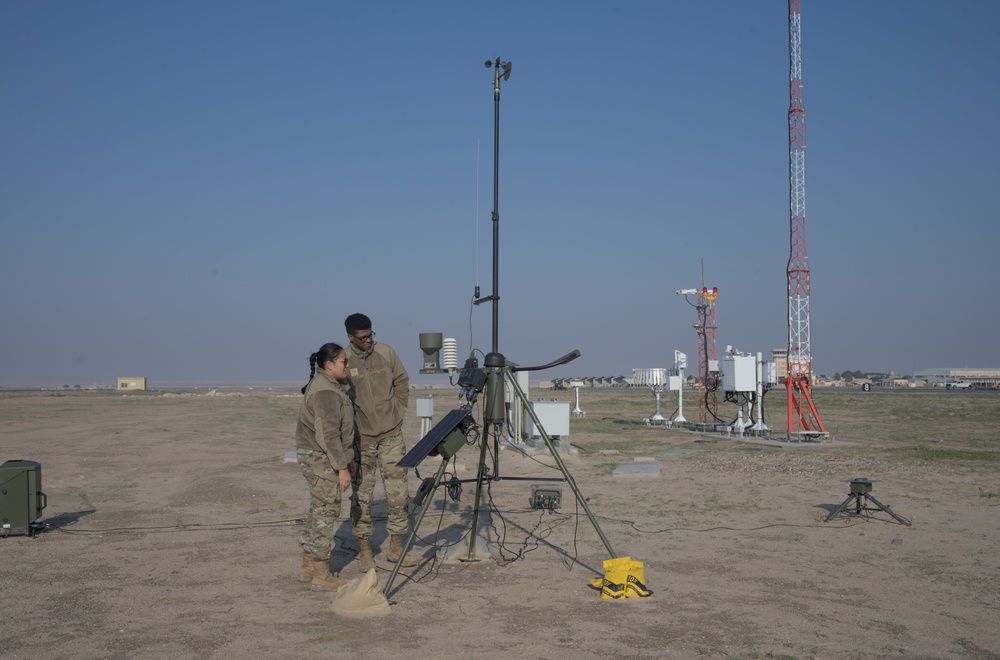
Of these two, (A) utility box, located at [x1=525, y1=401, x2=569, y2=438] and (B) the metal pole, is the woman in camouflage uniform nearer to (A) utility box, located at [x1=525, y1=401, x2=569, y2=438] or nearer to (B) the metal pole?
(B) the metal pole

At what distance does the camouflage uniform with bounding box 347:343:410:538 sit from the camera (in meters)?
7.75

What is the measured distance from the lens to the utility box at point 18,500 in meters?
8.98

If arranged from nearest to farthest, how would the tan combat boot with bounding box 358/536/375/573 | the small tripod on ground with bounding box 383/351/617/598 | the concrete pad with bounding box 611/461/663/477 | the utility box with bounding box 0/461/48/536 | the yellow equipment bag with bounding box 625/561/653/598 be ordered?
the yellow equipment bag with bounding box 625/561/653/598, the small tripod on ground with bounding box 383/351/617/598, the tan combat boot with bounding box 358/536/375/573, the utility box with bounding box 0/461/48/536, the concrete pad with bounding box 611/461/663/477

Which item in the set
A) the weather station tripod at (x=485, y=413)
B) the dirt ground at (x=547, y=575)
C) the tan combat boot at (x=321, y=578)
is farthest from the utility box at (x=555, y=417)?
the tan combat boot at (x=321, y=578)

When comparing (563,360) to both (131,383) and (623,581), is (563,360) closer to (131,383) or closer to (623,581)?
(623,581)

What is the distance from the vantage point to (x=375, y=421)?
7.77m

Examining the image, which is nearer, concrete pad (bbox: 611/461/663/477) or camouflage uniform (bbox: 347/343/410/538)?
camouflage uniform (bbox: 347/343/410/538)

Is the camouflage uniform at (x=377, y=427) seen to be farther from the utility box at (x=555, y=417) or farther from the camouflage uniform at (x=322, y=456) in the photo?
the utility box at (x=555, y=417)

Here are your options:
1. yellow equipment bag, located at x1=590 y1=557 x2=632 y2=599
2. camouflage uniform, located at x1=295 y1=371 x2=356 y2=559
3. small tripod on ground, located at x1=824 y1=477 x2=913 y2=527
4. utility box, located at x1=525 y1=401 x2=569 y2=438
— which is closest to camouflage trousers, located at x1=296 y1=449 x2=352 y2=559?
camouflage uniform, located at x1=295 y1=371 x2=356 y2=559

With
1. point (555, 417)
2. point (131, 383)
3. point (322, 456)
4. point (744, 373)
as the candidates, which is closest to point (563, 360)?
point (322, 456)

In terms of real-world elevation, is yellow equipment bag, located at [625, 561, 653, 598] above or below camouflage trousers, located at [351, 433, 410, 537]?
below

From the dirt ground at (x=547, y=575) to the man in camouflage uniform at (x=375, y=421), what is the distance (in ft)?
2.12

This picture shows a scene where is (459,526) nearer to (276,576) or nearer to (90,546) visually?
(276,576)

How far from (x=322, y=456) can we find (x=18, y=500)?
4.09 metres
